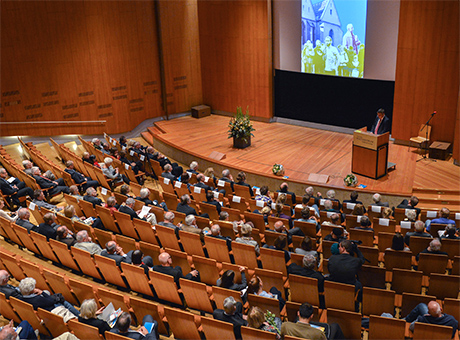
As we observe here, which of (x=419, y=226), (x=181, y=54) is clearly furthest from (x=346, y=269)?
(x=181, y=54)

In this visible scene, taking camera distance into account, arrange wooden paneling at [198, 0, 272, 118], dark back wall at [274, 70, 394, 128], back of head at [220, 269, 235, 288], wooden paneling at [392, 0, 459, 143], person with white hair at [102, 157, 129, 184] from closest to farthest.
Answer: back of head at [220, 269, 235, 288], person with white hair at [102, 157, 129, 184], wooden paneling at [392, 0, 459, 143], dark back wall at [274, 70, 394, 128], wooden paneling at [198, 0, 272, 118]

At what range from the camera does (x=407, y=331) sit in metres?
4.02

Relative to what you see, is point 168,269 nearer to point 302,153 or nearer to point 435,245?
point 435,245

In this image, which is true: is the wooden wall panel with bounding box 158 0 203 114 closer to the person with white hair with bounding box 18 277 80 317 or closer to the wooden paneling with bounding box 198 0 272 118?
the wooden paneling with bounding box 198 0 272 118

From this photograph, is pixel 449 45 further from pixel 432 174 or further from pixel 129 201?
pixel 129 201

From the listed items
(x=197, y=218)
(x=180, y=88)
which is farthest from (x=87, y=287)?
(x=180, y=88)

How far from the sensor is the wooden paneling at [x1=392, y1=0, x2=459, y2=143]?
838 centimetres

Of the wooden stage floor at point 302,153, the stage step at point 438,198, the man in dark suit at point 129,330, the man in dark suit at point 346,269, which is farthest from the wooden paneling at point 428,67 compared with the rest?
the man in dark suit at point 129,330

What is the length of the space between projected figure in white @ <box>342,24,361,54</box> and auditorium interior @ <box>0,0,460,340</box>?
858 mm

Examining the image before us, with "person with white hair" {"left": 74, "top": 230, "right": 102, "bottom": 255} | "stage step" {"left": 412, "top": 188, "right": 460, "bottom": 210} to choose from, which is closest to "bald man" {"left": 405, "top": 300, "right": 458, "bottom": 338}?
"person with white hair" {"left": 74, "top": 230, "right": 102, "bottom": 255}

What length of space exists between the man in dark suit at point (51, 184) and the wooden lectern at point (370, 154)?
5.12m

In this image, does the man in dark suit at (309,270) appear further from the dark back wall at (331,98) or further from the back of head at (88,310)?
the dark back wall at (331,98)

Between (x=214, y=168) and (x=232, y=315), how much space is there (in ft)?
18.8

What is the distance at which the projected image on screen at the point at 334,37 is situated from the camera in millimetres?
9695
